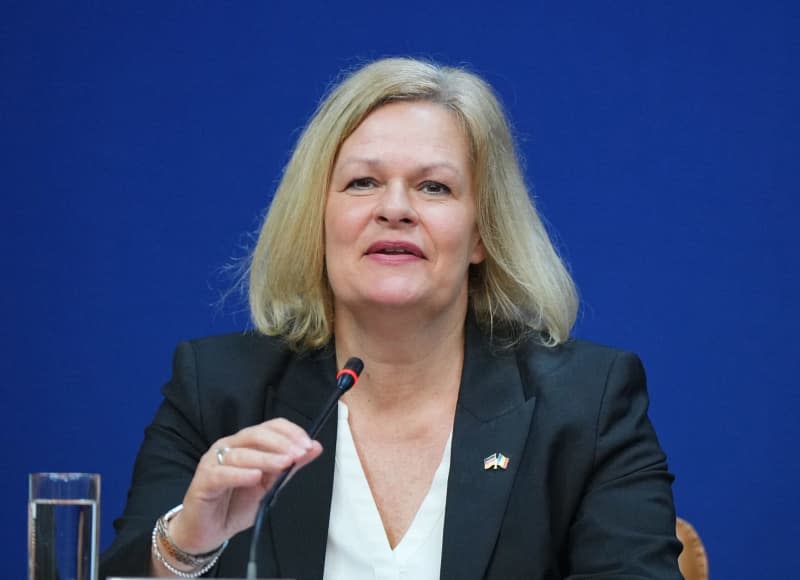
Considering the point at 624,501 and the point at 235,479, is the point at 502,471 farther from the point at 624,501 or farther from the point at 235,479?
the point at 235,479

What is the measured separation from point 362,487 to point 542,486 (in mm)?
312

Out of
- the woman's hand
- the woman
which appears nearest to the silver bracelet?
the woman's hand

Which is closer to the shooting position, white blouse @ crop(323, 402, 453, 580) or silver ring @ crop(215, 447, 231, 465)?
silver ring @ crop(215, 447, 231, 465)

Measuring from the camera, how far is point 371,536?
2180 millimetres

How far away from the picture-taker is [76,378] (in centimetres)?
325

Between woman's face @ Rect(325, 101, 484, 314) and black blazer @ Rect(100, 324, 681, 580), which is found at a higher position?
woman's face @ Rect(325, 101, 484, 314)

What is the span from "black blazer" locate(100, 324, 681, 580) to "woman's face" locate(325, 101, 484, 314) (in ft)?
0.65

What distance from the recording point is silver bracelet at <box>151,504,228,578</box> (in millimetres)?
1795

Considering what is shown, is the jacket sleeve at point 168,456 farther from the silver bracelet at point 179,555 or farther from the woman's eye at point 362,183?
the woman's eye at point 362,183

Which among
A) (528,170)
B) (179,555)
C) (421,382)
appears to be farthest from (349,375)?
(528,170)

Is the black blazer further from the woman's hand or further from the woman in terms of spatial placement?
the woman's hand

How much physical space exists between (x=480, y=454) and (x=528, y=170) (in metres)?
1.26

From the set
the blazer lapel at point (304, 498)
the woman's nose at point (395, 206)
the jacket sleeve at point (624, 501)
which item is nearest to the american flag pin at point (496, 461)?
the jacket sleeve at point (624, 501)

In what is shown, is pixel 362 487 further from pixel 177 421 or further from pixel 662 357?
pixel 662 357
